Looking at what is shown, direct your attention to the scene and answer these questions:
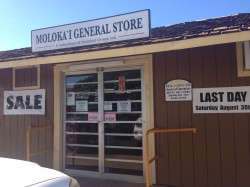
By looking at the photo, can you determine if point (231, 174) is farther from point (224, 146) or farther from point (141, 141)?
point (141, 141)

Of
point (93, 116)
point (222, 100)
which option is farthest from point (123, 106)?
point (222, 100)

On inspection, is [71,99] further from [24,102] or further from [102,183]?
[102,183]

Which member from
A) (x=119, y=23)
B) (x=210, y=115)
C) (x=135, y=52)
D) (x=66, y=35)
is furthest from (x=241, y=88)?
(x=66, y=35)

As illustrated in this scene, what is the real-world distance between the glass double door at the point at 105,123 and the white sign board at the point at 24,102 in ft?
2.44

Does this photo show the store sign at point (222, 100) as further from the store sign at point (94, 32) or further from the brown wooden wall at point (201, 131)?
the store sign at point (94, 32)

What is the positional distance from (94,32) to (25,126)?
3280mm

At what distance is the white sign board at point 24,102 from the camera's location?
803cm

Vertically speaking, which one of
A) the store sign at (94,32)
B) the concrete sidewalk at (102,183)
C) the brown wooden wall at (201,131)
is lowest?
the concrete sidewalk at (102,183)

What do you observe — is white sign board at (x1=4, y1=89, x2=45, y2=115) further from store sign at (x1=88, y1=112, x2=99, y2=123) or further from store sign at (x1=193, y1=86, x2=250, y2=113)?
store sign at (x1=193, y1=86, x2=250, y2=113)

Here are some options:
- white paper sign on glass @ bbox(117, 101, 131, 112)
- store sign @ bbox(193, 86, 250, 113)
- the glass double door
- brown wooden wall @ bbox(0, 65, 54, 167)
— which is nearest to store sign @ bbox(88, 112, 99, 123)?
the glass double door

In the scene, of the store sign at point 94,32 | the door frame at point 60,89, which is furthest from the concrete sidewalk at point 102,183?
the store sign at point 94,32

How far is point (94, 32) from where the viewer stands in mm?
6426

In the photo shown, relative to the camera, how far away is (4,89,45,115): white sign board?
316 inches

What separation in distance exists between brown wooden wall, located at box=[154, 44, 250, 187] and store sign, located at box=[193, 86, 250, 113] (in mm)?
92
